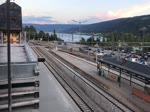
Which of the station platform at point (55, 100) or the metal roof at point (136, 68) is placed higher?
the metal roof at point (136, 68)

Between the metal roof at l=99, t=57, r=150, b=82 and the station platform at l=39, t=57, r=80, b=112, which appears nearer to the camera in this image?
the station platform at l=39, t=57, r=80, b=112

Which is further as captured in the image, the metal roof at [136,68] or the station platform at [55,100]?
the metal roof at [136,68]

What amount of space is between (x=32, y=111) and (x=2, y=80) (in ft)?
3.94

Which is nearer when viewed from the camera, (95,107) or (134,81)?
(95,107)

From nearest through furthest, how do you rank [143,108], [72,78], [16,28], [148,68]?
[143,108] < [148,68] < [72,78] < [16,28]

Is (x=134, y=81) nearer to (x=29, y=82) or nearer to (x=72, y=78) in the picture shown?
(x=72, y=78)

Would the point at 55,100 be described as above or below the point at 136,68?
below

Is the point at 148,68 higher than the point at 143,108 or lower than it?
higher

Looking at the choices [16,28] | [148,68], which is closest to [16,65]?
[148,68]

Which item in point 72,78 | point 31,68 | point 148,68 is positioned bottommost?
point 72,78

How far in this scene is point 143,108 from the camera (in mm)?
20172

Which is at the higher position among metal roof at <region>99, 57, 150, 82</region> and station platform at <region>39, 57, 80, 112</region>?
metal roof at <region>99, 57, 150, 82</region>

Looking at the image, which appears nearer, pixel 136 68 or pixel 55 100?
pixel 55 100

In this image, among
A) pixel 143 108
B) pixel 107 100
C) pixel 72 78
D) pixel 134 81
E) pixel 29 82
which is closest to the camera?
pixel 29 82
